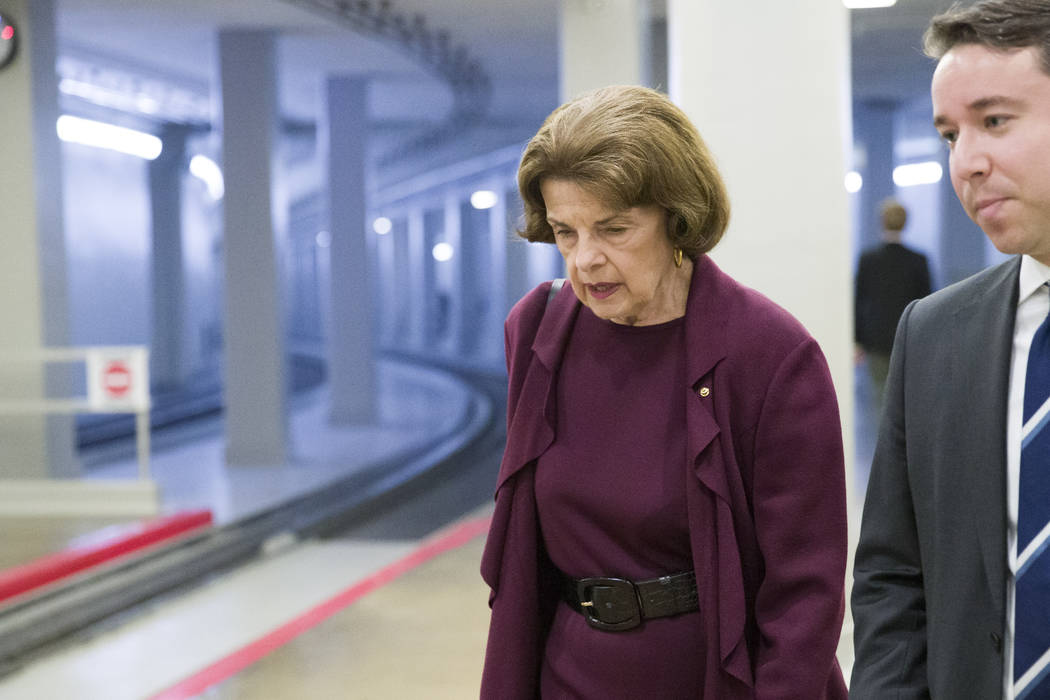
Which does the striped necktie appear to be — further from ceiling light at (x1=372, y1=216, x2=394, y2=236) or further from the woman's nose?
ceiling light at (x1=372, y1=216, x2=394, y2=236)

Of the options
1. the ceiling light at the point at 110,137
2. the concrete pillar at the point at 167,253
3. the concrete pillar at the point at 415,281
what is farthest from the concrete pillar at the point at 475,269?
the ceiling light at the point at 110,137

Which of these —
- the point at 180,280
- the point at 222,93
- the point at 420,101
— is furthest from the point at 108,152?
the point at 222,93

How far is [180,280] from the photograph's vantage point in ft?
71.1

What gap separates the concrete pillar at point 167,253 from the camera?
21125 millimetres

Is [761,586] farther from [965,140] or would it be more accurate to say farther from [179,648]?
[179,648]

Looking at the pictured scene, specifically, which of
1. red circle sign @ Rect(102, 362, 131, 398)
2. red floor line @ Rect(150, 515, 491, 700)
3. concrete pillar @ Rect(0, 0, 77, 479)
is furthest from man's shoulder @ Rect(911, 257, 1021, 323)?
concrete pillar @ Rect(0, 0, 77, 479)

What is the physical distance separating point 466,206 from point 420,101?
14.5 metres

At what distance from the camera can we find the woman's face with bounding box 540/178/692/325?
6.12 ft

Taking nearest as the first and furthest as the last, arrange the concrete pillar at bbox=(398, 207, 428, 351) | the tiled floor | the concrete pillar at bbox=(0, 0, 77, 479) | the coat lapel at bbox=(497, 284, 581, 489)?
the coat lapel at bbox=(497, 284, 581, 489)
the tiled floor
the concrete pillar at bbox=(0, 0, 77, 479)
the concrete pillar at bbox=(398, 207, 428, 351)

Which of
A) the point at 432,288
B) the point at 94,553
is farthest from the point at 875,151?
the point at 432,288

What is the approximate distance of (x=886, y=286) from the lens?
7.15 m

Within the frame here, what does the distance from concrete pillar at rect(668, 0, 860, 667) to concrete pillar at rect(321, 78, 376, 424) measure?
42.0 feet

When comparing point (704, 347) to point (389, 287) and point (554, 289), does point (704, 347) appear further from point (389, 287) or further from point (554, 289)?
point (389, 287)

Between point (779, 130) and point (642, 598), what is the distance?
2.84 metres
